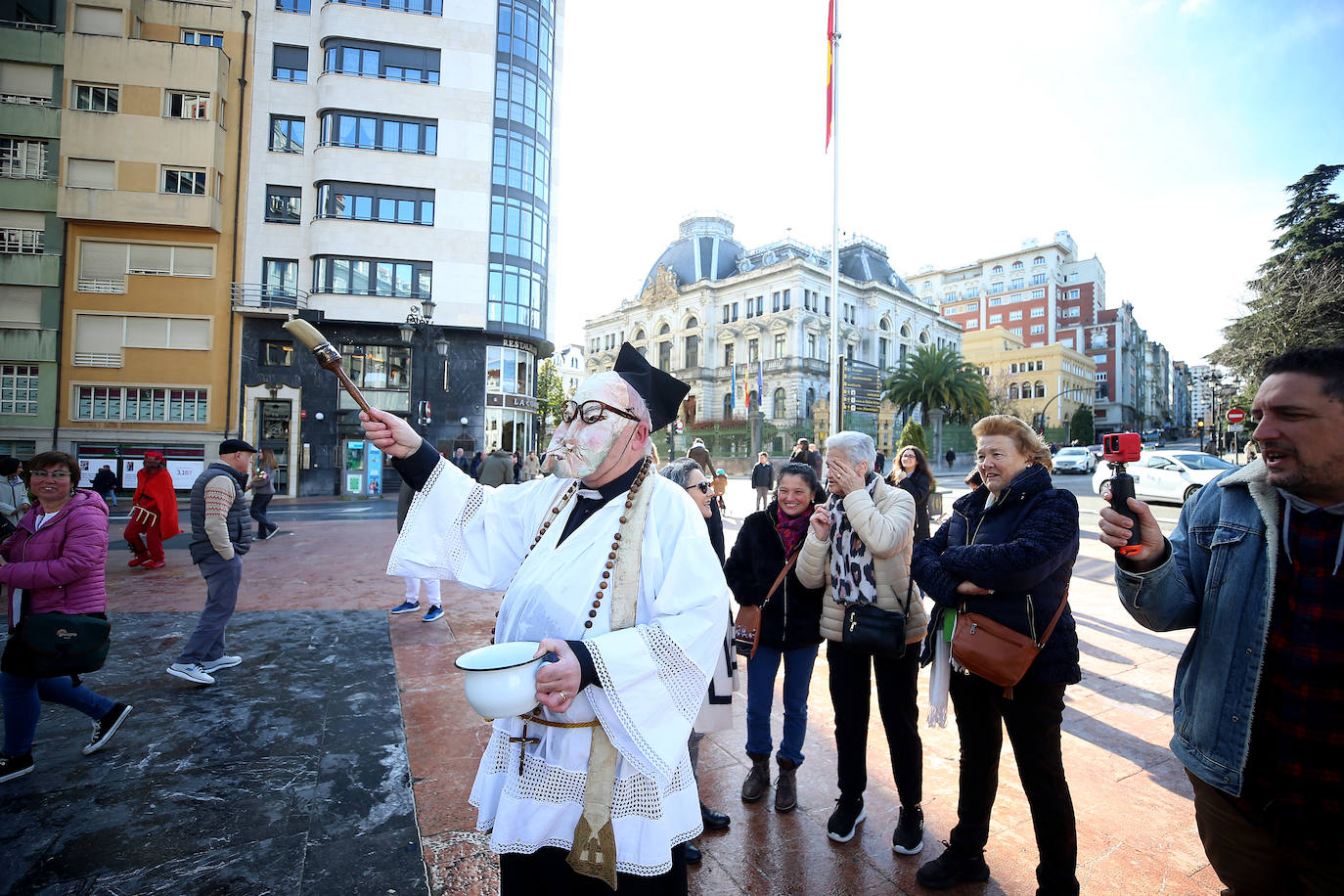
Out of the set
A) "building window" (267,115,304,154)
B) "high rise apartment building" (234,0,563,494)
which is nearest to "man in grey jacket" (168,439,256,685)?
"high rise apartment building" (234,0,563,494)

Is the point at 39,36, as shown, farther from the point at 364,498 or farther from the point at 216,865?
the point at 216,865

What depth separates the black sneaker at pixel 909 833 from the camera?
292 centimetres

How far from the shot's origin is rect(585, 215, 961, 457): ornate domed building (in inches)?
2173

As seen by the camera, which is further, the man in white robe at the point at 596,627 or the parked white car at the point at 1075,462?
the parked white car at the point at 1075,462

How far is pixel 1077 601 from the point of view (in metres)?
7.69

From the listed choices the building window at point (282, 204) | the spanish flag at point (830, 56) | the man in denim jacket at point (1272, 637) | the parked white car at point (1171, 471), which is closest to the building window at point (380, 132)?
the building window at point (282, 204)

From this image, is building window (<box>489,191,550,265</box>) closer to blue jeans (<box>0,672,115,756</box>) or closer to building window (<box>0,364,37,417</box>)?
building window (<box>0,364,37,417</box>)

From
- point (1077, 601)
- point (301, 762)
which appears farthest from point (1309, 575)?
point (1077, 601)

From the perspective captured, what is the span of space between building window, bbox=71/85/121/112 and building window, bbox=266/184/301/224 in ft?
17.6

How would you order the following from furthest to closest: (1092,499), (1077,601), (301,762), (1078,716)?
(1092,499)
(1077,601)
(1078,716)
(301,762)

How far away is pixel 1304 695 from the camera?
5.67 ft

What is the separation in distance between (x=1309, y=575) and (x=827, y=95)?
13.6 m

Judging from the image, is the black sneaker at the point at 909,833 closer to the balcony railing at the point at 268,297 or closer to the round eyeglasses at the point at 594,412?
the round eyeglasses at the point at 594,412

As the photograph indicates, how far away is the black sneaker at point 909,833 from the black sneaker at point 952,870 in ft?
0.57
